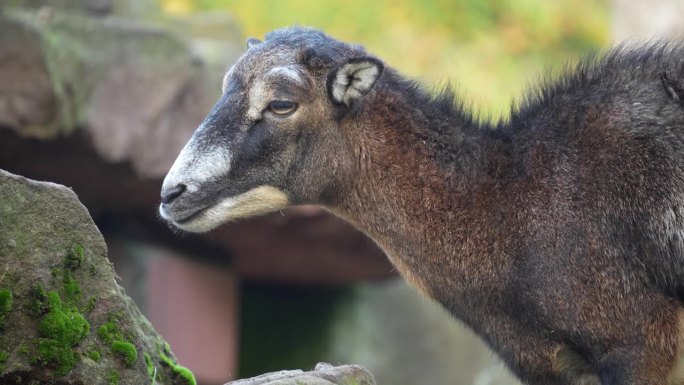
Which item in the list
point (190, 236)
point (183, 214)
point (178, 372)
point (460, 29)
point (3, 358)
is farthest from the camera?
point (460, 29)

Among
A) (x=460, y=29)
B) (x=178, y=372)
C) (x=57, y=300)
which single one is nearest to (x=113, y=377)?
(x=57, y=300)

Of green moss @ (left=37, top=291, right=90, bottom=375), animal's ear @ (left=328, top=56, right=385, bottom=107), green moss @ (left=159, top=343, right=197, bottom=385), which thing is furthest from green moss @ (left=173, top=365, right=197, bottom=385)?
animal's ear @ (left=328, top=56, right=385, bottom=107)

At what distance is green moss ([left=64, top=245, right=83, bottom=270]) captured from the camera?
17.2ft

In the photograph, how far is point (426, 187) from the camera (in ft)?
22.5

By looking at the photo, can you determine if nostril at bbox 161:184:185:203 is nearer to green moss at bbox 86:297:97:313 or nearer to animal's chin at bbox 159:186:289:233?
animal's chin at bbox 159:186:289:233

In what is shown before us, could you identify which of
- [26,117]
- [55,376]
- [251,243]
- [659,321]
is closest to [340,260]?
[251,243]

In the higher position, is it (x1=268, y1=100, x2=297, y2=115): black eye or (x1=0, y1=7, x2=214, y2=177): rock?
(x1=0, y1=7, x2=214, y2=177): rock

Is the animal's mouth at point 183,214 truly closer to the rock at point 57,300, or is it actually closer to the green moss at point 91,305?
the rock at point 57,300

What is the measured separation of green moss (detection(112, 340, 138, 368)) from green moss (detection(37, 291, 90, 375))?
196mm

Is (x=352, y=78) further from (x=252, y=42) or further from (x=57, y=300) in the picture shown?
(x=57, y=300)

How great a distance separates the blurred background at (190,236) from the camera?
11000 mm

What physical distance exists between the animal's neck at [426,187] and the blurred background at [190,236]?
48 cm

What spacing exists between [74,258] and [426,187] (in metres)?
2.36

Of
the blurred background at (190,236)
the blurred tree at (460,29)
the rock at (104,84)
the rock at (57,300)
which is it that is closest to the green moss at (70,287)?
the rock at (57,300)
